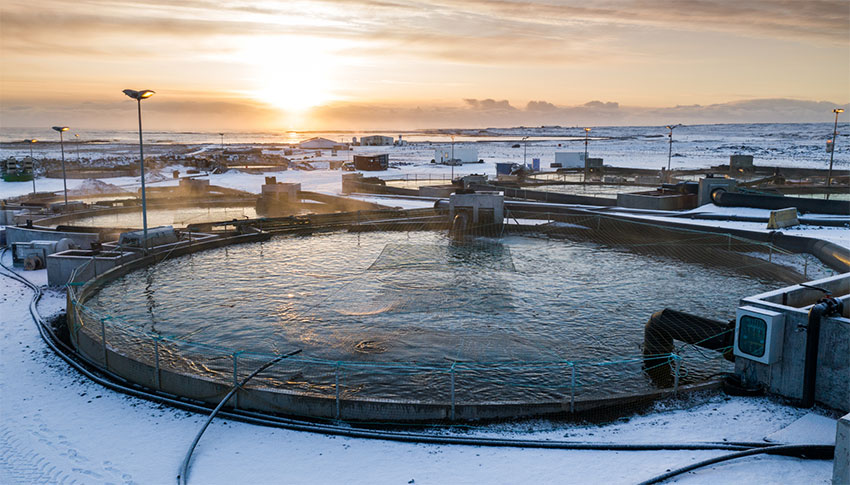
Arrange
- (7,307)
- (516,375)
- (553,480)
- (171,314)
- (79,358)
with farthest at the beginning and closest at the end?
(7,307) → (171,314) → (79,358) → (516,375) → (553,480)

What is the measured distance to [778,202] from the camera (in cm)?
3284

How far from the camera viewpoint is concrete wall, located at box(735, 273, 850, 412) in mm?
10164

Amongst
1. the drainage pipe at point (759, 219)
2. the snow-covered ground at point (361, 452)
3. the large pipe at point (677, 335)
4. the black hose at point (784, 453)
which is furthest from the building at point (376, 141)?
the black hose at point (784, 453)

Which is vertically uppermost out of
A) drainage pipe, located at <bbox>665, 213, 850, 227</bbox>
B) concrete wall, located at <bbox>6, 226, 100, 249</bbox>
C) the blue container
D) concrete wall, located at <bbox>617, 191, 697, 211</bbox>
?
the blue container

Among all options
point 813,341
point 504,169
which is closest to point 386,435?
point 813,341

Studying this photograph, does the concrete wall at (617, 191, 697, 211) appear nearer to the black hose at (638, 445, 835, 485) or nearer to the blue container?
the black hose at (638, 445, 835, 485)

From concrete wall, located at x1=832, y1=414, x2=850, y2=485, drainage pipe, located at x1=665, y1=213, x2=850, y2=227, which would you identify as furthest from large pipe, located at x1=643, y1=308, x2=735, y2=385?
drainage pipe, located at x1=665, y1=213, x2=850, y2=227

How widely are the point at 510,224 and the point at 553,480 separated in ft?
84.6

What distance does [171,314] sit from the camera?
18.1 metres

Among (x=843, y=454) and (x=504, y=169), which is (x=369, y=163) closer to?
(x=504, y=169)

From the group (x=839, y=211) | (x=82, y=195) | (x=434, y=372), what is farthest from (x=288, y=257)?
(x=82, y=195)

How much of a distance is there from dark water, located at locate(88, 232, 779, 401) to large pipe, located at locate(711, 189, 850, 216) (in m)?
11.7

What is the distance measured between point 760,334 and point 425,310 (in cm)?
935

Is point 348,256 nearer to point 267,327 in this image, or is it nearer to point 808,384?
point 267,327
